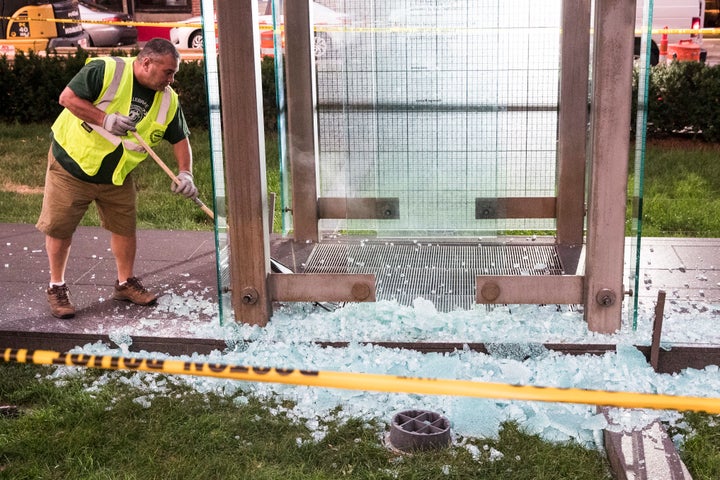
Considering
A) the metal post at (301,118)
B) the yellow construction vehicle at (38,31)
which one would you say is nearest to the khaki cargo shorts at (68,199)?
the metal post at (301,118)

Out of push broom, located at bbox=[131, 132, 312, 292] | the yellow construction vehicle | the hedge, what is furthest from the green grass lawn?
the yellow construction vehicle

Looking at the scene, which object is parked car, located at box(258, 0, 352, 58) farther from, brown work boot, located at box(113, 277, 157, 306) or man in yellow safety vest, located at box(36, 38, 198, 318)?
brown work boot, located at box(113, 277, 157, 306)

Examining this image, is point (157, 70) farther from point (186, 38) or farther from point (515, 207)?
point (186, 38)

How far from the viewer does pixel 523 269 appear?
18.5 feet

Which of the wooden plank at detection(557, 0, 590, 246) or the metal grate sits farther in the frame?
the wooden plank at detection(557, 0, 590, 246)

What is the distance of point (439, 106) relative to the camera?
19.0ft

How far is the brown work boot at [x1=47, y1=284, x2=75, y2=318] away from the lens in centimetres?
514

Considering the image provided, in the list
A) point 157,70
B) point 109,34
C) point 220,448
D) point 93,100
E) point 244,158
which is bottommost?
point 220,448

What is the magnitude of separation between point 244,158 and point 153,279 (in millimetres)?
1502

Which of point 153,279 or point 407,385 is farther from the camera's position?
point 153,279

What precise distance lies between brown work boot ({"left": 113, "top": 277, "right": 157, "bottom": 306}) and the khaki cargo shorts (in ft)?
1.31

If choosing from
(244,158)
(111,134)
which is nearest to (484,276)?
(244,158)

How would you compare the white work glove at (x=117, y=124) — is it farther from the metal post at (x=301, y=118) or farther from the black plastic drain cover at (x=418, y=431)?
the black plastic drain cover at (x=418, y=431)

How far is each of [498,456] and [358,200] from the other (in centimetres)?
258
